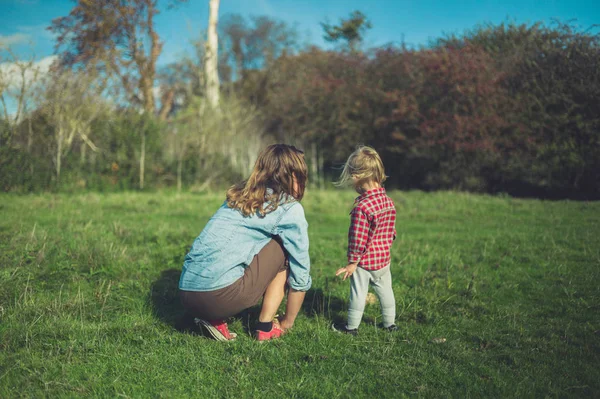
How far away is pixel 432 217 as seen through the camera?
399 inches

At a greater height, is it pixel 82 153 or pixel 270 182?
pixel 82 153

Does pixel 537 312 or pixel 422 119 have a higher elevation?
pixel 422 119

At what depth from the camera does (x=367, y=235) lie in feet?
12.2

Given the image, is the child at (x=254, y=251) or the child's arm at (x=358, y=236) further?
the child's arm at (x=358, y=236)

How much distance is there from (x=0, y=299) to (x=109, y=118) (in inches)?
449

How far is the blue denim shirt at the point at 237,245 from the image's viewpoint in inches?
132

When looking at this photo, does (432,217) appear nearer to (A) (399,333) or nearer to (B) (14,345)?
(A) (399,333)

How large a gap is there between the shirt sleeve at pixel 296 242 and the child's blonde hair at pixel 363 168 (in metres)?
0.49

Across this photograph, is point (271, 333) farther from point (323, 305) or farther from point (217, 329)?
point (323, 305)

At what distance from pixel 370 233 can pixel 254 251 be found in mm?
961

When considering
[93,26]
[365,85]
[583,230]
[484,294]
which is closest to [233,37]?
[93,26]

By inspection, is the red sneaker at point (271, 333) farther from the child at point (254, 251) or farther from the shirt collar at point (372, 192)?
the shirt collar at point (372, 192)

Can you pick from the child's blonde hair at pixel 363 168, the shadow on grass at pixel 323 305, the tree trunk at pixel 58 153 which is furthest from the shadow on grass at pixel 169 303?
the tree trunk at pixel 58 153

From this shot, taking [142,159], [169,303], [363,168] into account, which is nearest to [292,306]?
[363,168]
